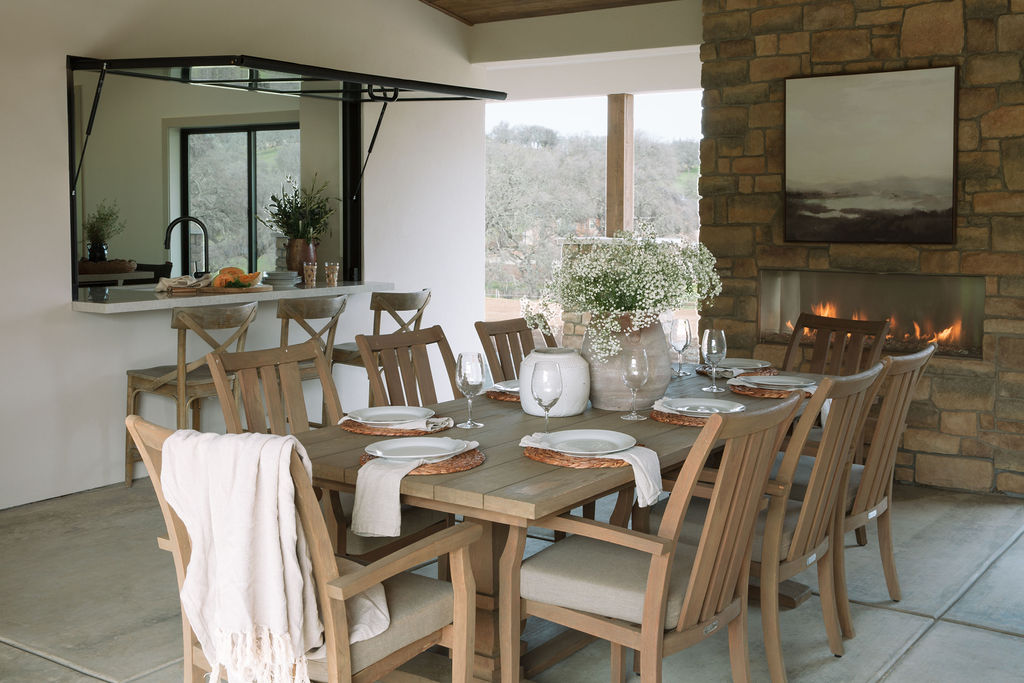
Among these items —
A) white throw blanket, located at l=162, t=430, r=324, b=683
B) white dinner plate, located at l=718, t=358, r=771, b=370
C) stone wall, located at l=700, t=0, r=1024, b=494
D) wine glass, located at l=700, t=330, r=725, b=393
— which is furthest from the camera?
stone wall, located at l=700, t=0, r=1024, b=494

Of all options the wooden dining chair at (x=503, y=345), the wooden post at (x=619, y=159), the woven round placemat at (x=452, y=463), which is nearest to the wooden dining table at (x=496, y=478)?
the woven round placemat at (x=452, y=463)

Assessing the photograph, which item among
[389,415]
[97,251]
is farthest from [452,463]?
[97,251]

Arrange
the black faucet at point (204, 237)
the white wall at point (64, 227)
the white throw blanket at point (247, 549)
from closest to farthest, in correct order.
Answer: the white throw blanket at point (247, 549) → the white wall at point (64, 227) → the black faucet at point (204, 237)

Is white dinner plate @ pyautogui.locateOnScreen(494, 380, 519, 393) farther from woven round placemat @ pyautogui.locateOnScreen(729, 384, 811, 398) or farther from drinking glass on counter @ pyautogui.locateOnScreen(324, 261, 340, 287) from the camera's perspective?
drinking glass on counter @ pyautogui.locateOnScreen(324, 261, 340, 287)

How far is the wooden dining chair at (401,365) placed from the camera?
344cm

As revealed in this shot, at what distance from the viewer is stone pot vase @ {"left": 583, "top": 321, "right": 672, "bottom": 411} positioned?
10.5ft

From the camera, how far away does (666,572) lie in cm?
223

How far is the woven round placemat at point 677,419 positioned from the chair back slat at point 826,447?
0.30 metres

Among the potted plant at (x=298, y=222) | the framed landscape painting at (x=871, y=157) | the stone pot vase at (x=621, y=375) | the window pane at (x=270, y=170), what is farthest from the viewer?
the window pane at (x=270, y=170)

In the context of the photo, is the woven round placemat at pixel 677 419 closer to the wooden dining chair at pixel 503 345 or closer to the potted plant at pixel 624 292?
the potted plant at pixel 624 292

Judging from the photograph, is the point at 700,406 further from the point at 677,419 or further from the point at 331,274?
the point at 331,274

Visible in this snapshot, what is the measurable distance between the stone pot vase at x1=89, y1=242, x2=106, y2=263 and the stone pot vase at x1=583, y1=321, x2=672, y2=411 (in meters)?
→ 3.13

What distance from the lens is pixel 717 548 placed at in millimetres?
2305

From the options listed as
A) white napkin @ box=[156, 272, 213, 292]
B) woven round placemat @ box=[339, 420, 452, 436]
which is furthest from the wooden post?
woven round placemat @ box=[339, 420, 452, 436]
